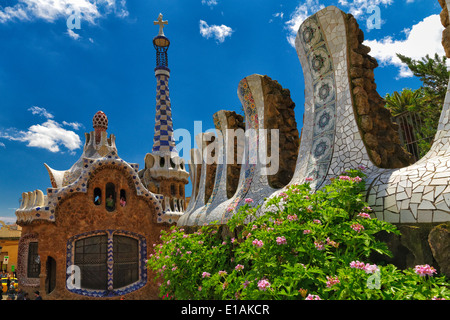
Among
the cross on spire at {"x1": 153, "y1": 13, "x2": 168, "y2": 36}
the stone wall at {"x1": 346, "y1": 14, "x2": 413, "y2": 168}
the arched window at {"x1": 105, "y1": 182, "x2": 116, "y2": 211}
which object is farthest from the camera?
the cross on spire at {"x1": 153, "y1": 13, "x2": 168, "y2": 36}

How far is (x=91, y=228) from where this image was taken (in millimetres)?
11078

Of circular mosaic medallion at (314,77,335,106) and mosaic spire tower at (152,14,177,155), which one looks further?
mosaic spire tower at (152,14,177,155)

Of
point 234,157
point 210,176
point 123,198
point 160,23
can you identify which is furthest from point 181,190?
point 160,23

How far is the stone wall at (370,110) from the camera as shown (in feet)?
15.4

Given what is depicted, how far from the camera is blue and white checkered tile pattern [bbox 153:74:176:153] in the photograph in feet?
52.5

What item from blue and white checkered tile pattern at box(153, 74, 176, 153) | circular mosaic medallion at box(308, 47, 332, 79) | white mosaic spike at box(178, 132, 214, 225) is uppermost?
blue and white checkered tile pattern at box(153, 74, 176, 153)

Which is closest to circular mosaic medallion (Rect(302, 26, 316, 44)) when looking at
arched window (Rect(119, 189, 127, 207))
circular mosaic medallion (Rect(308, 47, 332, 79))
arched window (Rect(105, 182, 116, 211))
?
circular mosaic medallion (Rect(308, 47, 332, 79))

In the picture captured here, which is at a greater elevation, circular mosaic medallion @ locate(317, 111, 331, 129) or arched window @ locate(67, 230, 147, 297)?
circular mosaic medallion @ locate(317, 111, 331, 129)

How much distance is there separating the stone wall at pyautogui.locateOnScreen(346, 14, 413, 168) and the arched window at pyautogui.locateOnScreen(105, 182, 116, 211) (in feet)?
30.5

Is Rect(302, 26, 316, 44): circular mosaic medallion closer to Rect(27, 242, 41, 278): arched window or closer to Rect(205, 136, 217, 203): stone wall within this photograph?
Rect(205, 136, 217, 203): stone wall

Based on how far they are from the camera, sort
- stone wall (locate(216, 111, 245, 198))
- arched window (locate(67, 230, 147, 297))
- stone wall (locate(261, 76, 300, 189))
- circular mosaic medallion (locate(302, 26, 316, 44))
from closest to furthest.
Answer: circular mosaic medallion (locate(302, 26, 316, 44)) < stone wall (locate(261, 76, 300, 189)) < stone wall (locate(216, 111, 245, 198)) < arched window (locate(67, 230, 147, 297))

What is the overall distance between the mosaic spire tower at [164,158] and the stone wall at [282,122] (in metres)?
7.35

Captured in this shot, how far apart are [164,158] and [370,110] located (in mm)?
11648
